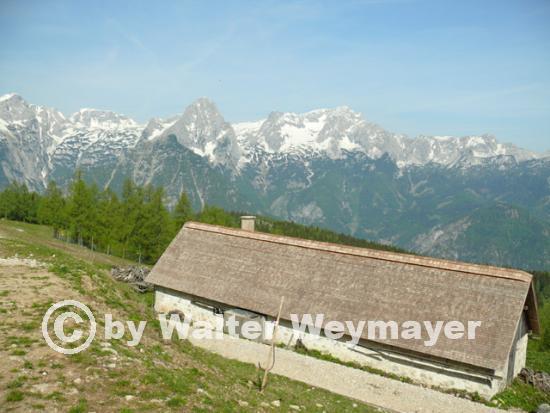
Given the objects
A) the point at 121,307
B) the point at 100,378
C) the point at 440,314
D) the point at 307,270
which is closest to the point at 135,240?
the point at 307,270

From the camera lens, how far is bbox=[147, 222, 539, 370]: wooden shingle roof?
23.7m

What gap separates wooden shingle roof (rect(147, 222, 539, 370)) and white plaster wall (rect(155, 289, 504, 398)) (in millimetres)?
734

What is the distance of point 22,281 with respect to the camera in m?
21.9

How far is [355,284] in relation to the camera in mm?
28125

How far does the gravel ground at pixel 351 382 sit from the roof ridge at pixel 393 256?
7.38 m

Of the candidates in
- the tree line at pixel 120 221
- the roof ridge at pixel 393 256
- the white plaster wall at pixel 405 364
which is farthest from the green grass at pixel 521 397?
the tree line at pixel 120 221

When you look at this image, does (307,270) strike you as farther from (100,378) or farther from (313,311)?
(100,378)

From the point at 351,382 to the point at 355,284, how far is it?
6868 mm

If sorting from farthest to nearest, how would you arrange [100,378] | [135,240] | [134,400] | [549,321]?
1. [135,240]
2. [549,321]
3. [100,378]
4. [134,400]

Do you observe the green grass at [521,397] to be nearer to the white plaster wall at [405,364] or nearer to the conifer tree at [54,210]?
the white plaster wall at [405,364]

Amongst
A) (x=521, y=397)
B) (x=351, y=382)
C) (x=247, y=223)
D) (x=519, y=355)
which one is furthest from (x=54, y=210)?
(x=521, y=397)

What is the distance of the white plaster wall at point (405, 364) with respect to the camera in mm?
22516

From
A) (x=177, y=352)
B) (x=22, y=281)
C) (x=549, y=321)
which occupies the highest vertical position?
(x=22, y=281)

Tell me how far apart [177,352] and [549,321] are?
52731mm
